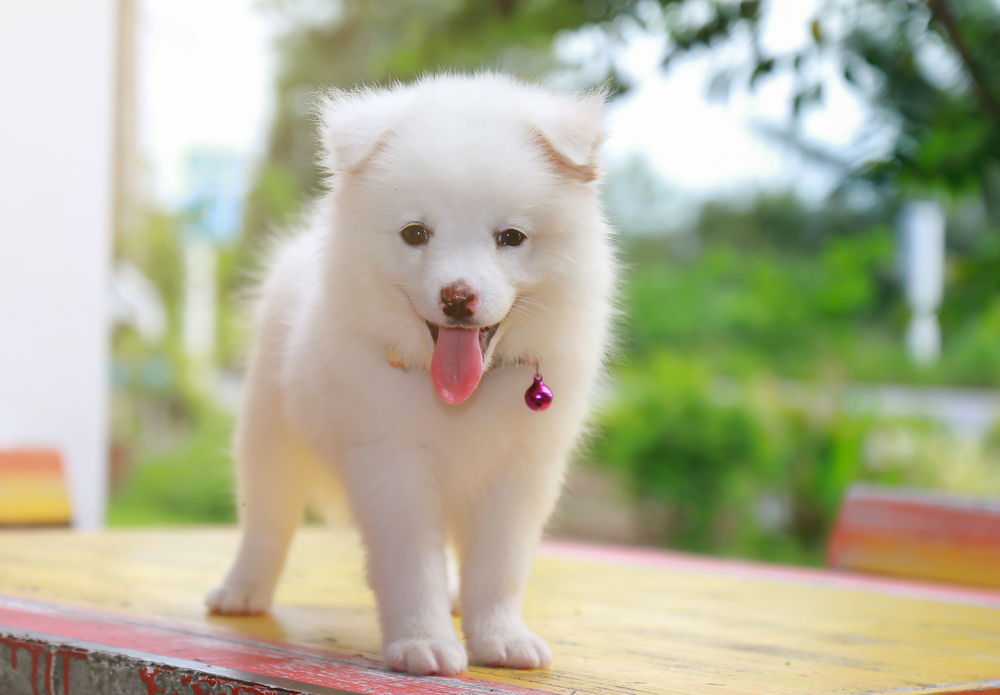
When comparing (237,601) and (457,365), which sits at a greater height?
(457,365)

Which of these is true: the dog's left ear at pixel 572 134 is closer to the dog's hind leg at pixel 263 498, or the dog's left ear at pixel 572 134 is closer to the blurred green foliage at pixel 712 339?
the dog's hind leg at pixel 263 498

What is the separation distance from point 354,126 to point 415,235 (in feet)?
0.84

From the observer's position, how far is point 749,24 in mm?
3102

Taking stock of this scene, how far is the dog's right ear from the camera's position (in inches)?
61.4

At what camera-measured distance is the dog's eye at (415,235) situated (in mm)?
1471

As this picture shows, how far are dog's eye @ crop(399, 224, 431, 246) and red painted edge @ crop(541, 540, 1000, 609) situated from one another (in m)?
1.52

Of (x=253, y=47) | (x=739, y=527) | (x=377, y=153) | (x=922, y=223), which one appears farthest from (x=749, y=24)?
(x=253, y=47)

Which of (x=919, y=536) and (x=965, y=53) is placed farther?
(x=965, y=53)

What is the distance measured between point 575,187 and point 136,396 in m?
6.24

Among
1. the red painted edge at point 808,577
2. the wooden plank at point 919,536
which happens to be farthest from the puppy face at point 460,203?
the wooden plank at point 919,536

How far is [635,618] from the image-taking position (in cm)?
197

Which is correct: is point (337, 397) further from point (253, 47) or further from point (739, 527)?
point (253, 47)

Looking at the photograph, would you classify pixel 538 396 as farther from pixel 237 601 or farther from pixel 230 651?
pixel 237 601

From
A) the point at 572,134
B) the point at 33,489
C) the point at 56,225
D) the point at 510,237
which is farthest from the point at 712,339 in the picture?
the point at 510,237
